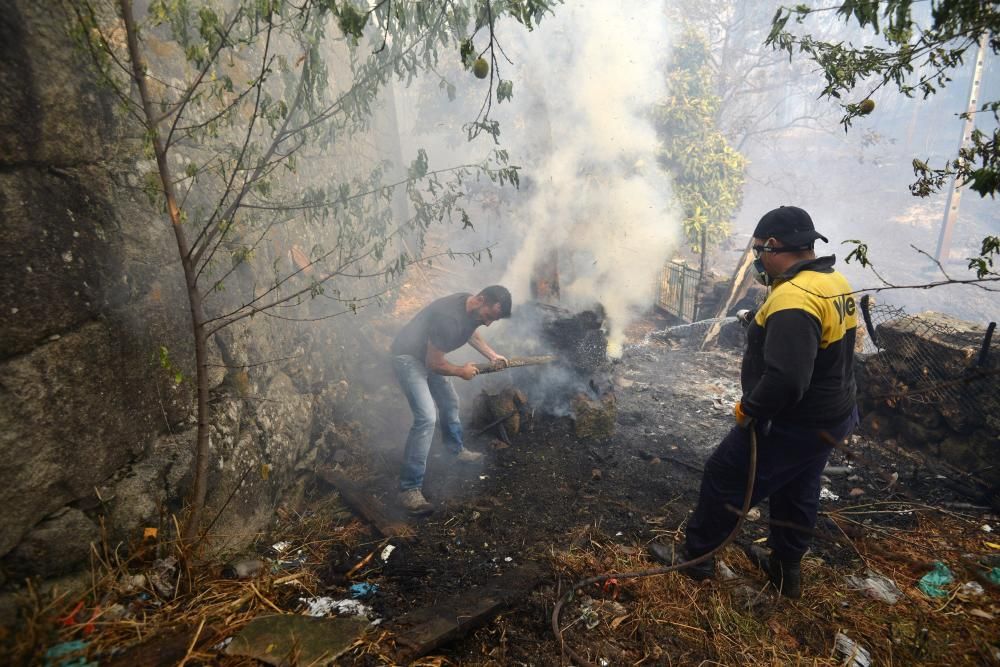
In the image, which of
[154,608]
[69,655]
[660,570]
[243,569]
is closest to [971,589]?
[660,570]

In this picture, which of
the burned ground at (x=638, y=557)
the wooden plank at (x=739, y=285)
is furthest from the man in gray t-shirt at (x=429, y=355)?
the wooden plank at (x=739, y=285)

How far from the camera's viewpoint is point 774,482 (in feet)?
9.65

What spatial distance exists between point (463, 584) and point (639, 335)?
9122mm

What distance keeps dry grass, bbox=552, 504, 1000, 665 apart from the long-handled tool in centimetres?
215

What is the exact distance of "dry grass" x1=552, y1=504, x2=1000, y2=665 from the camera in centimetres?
254

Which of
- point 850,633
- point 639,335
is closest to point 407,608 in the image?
point 850,633

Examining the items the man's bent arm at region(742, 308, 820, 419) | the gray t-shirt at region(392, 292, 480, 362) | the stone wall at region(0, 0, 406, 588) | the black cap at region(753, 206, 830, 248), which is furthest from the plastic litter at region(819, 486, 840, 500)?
the stone wall at region(0, 0, 406, 588)

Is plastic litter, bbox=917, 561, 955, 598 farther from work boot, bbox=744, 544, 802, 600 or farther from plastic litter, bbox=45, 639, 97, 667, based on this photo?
plastic litter, bbox=45, 639, 97, 667

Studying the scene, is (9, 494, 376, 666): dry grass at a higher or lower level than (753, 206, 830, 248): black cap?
lower

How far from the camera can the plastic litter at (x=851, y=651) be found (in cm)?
253

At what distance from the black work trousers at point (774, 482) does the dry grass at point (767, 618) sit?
12.5 inches

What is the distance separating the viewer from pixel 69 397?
2311mm

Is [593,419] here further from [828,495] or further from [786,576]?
[786,576]

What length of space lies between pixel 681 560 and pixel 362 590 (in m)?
2.11
